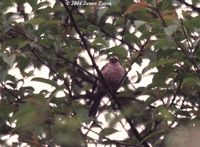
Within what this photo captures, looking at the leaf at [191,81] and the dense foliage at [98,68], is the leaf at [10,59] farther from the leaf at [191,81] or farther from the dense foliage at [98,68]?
the leaf at [191,81]

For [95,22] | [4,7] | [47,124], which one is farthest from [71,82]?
[47,124]

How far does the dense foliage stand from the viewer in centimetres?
253

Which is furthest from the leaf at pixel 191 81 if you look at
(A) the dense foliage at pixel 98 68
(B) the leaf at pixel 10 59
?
(B) the leaf at pixel 10 59

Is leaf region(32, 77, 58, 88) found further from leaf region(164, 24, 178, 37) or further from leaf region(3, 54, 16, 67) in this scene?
leaf region(164, 24, 178, 37)

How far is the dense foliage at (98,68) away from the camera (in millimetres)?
2527

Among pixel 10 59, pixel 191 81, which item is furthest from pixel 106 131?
pixel 10 59

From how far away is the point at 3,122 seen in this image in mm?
3387

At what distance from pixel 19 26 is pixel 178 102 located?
114 centimetres

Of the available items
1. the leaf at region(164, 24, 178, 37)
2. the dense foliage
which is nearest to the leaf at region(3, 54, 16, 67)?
the dense foliage

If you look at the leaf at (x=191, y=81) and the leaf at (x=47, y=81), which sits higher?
the leaf at (x=47, y=81)

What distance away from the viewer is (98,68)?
3236 mm

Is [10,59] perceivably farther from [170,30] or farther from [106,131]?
[170,30]

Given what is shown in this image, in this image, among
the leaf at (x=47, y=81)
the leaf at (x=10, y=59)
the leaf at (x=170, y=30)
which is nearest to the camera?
the leaf at (x=170, y=30)

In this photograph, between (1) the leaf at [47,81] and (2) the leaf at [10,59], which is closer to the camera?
(2) the leaf at [10,59]
